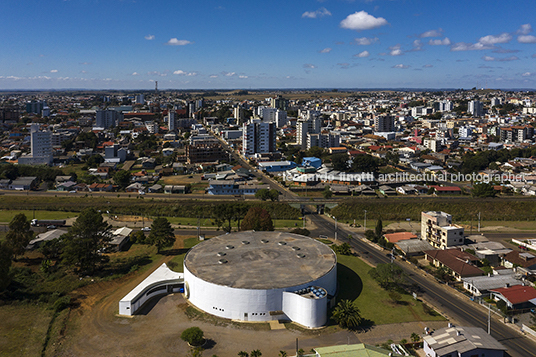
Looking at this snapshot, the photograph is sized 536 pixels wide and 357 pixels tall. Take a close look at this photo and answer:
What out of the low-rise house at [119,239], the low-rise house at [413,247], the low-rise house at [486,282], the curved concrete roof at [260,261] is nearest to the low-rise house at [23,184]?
the low-rise house at [119,239]

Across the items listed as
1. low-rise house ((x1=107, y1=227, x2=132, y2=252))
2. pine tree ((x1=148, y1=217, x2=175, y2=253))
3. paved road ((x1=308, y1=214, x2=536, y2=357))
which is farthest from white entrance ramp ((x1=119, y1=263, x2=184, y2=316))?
paved road ((x1=308, y1=214, x2=536, y2=357))

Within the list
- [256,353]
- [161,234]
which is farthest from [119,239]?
[256,353]

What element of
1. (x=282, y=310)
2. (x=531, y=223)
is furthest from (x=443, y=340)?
(x=531, y=223)

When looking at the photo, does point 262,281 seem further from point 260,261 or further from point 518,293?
point 518,293

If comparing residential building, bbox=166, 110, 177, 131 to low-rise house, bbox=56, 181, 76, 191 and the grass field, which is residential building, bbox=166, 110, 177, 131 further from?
the grass field

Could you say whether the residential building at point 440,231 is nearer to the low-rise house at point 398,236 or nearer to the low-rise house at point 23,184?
the low-rise house at point 398,236
